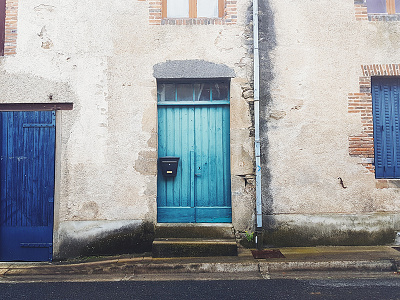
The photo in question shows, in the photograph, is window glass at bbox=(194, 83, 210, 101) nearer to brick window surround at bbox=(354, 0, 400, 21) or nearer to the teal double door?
the teal double door

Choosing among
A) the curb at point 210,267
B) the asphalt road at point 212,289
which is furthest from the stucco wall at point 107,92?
the asphalt road at point 212,289

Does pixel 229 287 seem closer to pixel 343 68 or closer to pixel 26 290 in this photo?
pixel 26 290

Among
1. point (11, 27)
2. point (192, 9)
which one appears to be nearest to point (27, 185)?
point (11, 27)

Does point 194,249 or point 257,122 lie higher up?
point 257,122

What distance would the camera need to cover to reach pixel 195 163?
546 cm

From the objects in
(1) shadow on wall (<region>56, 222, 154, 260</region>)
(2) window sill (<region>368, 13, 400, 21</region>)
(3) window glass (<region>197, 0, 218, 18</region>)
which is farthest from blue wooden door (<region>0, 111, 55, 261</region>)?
(2) window sill (<region>368, 13, 400, 21</region>)

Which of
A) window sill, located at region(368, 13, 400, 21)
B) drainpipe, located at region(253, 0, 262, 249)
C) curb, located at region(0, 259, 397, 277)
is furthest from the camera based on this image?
window sill, located at region(368, 13, 400, 21)

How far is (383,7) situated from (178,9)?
3678 millimetres

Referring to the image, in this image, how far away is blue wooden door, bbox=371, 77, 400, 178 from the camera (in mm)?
5473

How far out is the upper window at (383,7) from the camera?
5.65 m

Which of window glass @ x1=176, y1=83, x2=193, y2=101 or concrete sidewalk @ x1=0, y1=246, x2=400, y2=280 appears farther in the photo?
window glass @ x1=176, y1=83, x2=193, y2=101

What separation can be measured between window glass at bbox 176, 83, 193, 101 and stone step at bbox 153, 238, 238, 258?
2.43 metres

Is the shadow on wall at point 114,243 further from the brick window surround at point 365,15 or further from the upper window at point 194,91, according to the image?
the brick window surround at point 365,15

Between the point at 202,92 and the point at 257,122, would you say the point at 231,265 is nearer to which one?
the point at 257,122
